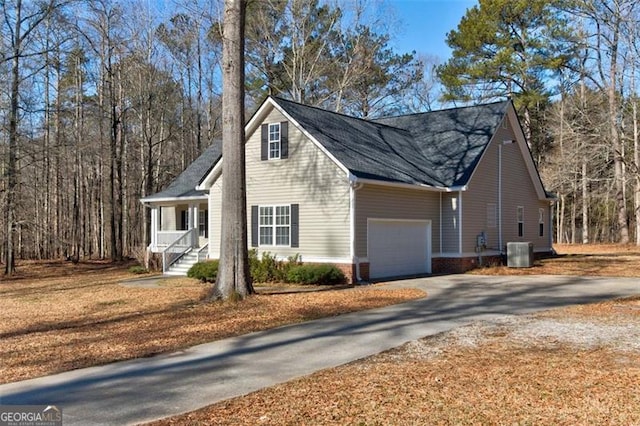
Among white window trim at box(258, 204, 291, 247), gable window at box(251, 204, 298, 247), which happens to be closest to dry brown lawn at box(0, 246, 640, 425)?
gable window at box(251, 204, 298, 247)

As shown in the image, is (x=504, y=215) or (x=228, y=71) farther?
(x=504, y=215)

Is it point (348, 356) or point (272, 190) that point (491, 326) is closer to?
point (348, 356)

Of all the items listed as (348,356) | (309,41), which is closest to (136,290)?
(348,356)

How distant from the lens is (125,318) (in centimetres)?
1128

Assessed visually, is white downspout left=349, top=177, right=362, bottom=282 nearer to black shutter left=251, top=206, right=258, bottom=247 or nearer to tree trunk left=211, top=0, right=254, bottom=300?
black shutter left=251, top=206, right=258, bottom=247

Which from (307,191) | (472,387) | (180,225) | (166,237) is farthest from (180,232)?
(472,387)

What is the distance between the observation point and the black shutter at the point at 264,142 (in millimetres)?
19531

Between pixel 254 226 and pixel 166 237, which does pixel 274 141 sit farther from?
pixel 166 237

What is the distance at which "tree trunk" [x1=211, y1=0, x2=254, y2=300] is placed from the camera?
1283cm

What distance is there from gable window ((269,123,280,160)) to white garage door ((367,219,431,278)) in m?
4.22

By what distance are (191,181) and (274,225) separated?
24.6 feet

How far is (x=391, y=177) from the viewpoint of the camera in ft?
59.6

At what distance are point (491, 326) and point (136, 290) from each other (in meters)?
10.9

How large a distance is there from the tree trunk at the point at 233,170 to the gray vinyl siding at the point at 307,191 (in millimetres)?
5067
